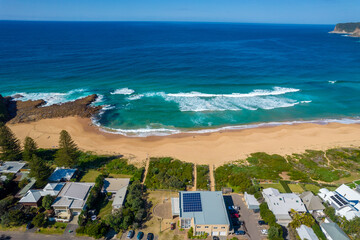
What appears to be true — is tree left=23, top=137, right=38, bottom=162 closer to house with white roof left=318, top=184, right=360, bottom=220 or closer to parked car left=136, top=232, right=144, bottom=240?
parked car left=136, top=232, right=144, bottom=240

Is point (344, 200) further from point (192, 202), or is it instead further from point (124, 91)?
point (124, 91)

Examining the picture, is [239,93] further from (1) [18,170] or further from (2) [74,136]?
(1) [18,170]

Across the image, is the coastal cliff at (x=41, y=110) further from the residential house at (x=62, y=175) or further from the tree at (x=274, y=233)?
the tree at (x=274, y=233)

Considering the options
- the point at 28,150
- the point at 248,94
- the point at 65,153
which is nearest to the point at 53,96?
the point at 28,150

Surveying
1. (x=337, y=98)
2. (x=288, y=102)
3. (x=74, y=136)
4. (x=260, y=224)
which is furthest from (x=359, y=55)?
(x=74, y=136)

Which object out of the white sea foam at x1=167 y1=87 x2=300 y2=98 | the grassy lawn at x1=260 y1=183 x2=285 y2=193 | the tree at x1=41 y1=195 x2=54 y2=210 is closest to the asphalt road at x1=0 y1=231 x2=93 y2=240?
the tree at x1=41 y1=195 x2=54 y2=210

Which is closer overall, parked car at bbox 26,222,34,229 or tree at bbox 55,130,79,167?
parked car at bbox 26,222,34,229
